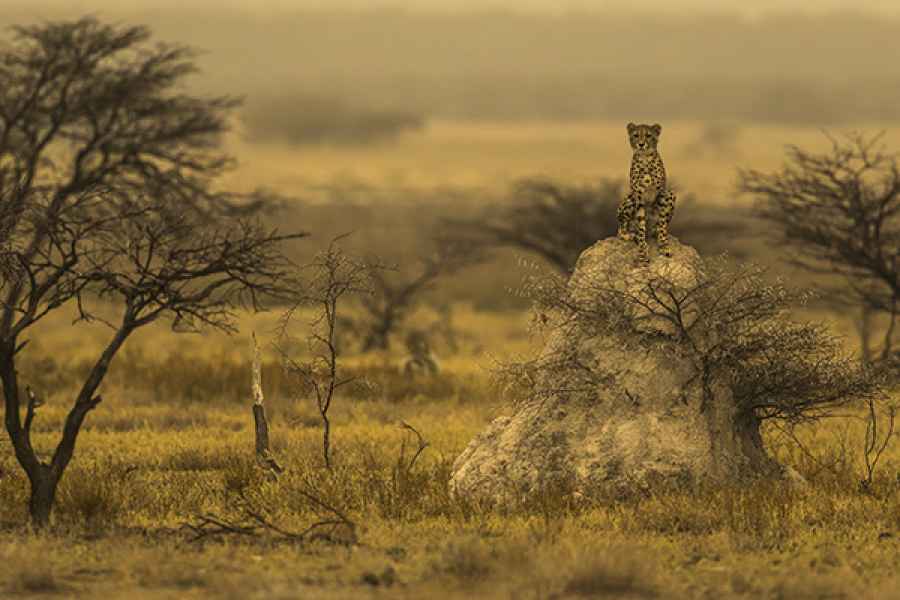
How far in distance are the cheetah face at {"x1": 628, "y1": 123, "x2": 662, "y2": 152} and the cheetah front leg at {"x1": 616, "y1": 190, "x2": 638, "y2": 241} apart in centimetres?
36

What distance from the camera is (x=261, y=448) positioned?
1442 centimetres

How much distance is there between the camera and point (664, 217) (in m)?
12.8

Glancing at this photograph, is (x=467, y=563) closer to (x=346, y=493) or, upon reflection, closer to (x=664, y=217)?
(x=346, y=493)

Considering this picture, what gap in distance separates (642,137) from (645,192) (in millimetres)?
441

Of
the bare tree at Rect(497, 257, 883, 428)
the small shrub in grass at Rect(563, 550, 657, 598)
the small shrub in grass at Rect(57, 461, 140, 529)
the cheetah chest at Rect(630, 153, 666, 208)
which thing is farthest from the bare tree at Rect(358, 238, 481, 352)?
the small shrub in grass at Rect(563, 550, 657, 598)

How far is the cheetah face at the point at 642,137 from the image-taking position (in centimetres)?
1272

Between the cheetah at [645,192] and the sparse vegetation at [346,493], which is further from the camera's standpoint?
the cheetah at [645,192]

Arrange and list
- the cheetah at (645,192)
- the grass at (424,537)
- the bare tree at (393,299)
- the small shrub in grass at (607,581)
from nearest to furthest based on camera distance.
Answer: the small shrub in grass at (607,581) → the grass at (424,537) → the cheetah at (645,192) → the bare tree at (393,299)

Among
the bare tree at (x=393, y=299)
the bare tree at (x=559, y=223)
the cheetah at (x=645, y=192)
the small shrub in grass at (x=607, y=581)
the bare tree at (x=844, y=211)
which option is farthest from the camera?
the bare tree at (x=393, y=299)

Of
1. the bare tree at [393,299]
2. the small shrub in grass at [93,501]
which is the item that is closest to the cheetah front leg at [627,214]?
the small shrub in grass at [93,501]

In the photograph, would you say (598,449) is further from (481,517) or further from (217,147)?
(217,147)

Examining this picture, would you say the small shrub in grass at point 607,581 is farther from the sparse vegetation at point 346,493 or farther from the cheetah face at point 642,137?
the cheetah face at point 642,137

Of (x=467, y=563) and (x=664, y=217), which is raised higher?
(x=664, y=217)

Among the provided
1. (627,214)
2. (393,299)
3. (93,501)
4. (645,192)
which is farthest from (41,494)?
(393,299)
